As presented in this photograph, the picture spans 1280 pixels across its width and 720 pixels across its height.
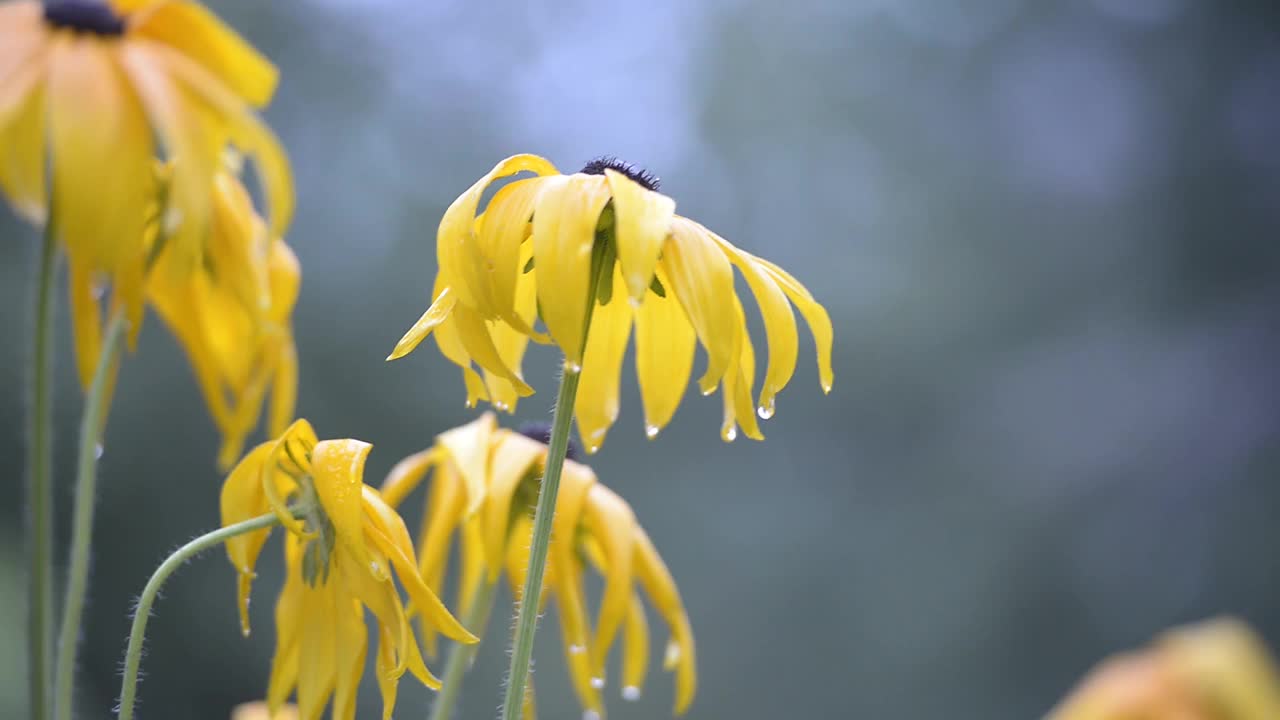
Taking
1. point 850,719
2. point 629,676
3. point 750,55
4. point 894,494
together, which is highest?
point 750,55

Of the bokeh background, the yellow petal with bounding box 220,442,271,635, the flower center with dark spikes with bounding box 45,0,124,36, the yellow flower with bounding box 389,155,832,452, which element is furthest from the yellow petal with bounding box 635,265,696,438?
the bokeh background

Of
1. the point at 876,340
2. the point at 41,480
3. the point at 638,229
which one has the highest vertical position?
the point at 638,229

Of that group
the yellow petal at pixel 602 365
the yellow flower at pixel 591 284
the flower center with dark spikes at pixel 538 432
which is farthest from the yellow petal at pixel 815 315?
the flower center with dark spikes at pixel 538 432

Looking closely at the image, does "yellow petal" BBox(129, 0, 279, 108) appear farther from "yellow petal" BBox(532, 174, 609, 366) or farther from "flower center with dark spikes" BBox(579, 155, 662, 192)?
"flower center with dark spikes" BBox(579, 155, 662, 192)

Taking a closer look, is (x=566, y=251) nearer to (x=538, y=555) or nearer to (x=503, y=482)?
(x=538, y=555)

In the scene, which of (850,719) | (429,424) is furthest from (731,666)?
(429,424)

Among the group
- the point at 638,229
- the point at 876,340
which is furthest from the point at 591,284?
the point at 876,340

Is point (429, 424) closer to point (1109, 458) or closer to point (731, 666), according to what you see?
point (731, 666)
